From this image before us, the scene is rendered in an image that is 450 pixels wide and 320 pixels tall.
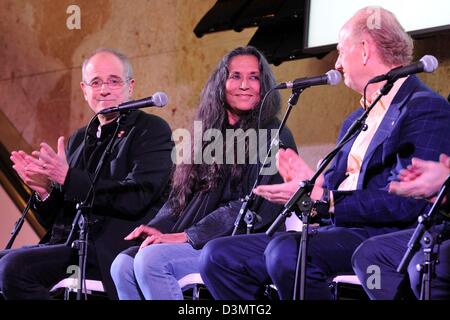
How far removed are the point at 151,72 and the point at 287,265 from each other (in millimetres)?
2991

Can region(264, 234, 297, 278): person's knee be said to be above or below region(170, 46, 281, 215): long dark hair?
below

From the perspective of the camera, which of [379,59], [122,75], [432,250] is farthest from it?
[122,75]

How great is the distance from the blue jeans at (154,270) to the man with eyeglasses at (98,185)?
137 mm

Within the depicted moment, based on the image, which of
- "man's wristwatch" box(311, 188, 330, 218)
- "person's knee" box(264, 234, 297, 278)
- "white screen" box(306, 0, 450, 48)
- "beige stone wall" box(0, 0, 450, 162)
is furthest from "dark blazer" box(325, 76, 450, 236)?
"beige stone wall" box(0, 0, 450, 162)

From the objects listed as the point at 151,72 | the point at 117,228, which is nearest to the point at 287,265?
the point at 117,228

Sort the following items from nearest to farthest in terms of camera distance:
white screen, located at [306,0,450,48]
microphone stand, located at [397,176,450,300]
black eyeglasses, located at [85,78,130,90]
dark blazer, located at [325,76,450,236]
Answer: microphone stand, located at [397,176,450,300] → dark blazer, located at [325,76,450,236] → white screen, located at [306,0,450,48] → black eyeglasses, located at [85,78,130,90]

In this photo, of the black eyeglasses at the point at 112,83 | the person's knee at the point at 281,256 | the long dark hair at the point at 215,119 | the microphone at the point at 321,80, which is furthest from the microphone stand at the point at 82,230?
the microphone at the point at 321,80

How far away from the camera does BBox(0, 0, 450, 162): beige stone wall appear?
4.68 meters

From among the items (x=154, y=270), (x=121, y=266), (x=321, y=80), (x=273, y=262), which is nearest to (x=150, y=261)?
(x=154, y=270)

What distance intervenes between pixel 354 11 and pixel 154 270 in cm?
168

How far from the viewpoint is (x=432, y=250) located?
247cm

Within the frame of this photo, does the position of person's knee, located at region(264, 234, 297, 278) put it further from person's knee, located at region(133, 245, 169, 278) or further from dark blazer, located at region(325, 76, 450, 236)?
person's knee, located at region(133, 245, 169, 278)

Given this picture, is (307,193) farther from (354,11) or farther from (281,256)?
(354,11)
